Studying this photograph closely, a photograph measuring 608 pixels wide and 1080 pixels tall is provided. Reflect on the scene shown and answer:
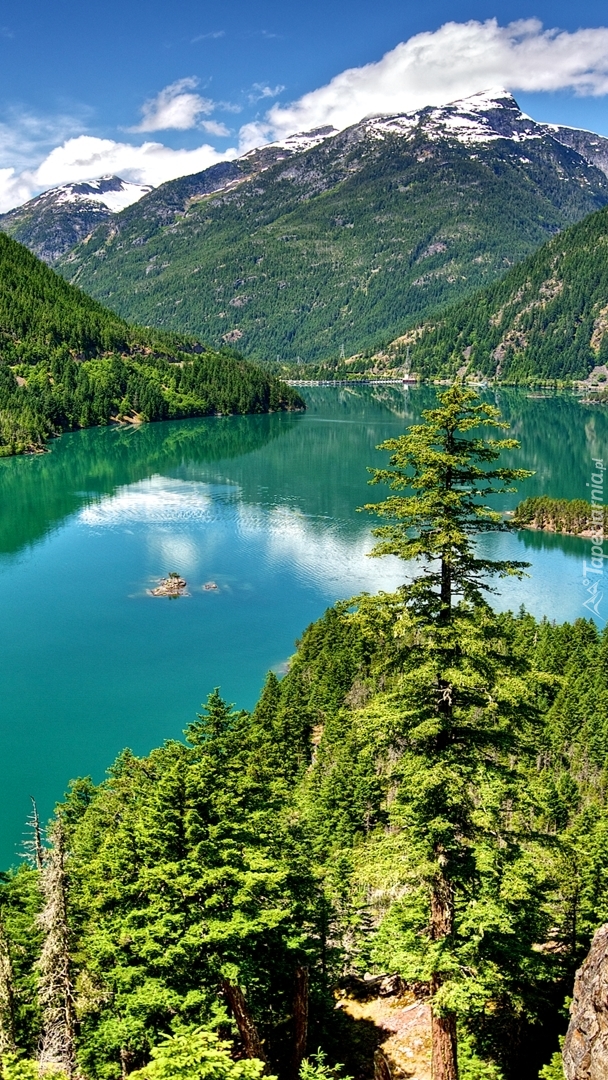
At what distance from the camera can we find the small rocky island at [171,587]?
86900mm

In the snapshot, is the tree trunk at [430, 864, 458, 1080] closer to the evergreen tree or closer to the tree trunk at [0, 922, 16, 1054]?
the evergreen tree

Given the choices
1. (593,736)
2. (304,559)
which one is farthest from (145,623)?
(593,736)

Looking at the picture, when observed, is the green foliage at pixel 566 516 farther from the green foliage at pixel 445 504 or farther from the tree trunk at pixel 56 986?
the tree trunk at pixel 56 986

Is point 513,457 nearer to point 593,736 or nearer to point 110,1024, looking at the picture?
point 593,736

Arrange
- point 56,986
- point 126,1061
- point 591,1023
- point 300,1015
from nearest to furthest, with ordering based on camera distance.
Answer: point 591,1023 → point 56,986 → point 300,1015 → point 126,1061

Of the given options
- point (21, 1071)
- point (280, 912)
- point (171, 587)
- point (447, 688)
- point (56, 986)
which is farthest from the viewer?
point (171, 587)

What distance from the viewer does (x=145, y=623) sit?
78750mm

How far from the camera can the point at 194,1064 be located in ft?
44.4

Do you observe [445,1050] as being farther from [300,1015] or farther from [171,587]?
[171,587]

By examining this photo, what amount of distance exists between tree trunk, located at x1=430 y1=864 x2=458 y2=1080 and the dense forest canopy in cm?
4

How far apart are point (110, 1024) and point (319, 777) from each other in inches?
919

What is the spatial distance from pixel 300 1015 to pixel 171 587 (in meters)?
68.6

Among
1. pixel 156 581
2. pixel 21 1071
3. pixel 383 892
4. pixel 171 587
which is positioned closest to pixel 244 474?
pixel 156 581

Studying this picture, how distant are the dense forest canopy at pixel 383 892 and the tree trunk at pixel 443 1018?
4 centimetres
